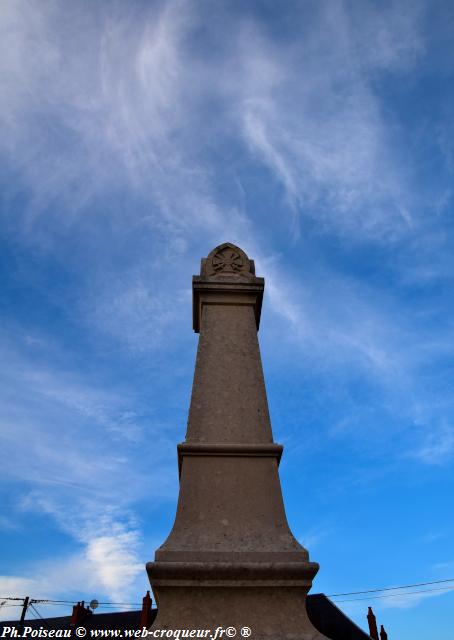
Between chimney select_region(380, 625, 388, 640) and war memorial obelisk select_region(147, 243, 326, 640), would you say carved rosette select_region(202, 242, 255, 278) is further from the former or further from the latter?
chimney select_region(380, 625, 388, 640)

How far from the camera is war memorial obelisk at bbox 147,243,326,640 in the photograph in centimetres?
441

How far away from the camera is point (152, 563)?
445 centimetres

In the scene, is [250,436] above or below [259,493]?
above

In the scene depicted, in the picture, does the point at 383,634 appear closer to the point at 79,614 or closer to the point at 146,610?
the point at 146,610

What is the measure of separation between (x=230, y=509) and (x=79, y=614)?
26650 mm

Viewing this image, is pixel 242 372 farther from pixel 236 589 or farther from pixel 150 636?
pixel 150 636

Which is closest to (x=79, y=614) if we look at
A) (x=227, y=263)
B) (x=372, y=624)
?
(x=372, y=624)

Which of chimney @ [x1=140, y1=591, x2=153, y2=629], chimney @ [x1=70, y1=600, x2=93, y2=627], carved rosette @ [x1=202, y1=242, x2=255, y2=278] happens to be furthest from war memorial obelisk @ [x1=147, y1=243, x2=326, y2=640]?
chimney @ [x1=70, y1=600, x2=93, y2=627]

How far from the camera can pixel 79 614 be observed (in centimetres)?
2627

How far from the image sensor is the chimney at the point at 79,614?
25984mm

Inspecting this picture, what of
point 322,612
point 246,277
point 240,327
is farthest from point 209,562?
point 322,612

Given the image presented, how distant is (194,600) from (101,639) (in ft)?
80.8

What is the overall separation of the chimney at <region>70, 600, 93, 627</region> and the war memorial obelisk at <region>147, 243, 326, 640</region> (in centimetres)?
2599

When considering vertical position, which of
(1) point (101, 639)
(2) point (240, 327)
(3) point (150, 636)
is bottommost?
(3) point (150, 636)
